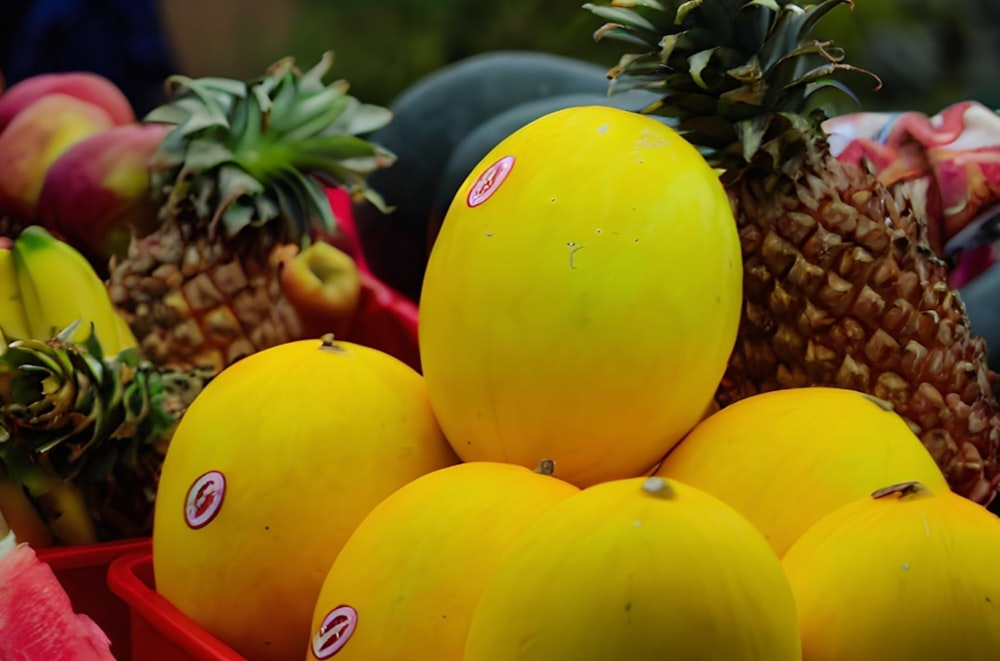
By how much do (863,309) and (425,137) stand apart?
1.08 metres

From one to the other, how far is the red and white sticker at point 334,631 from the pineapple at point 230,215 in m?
0.79

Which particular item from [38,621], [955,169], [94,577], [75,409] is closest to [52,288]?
[75,409]

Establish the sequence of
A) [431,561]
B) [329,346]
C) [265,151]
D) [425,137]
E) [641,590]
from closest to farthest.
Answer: [641,590] < [431,561] < [329,346] < [265,151] < [425,137]

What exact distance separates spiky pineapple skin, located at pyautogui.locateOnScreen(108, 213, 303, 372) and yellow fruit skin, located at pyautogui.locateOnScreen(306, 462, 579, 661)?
0.82m

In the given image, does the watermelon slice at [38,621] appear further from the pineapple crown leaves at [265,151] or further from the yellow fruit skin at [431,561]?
the pineapple crown leaves at [265,151]

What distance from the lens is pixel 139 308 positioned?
60.3 inches

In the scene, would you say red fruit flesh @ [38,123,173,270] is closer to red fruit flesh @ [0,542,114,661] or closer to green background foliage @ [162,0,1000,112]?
red fruit flesh @ [0,542,114,661]

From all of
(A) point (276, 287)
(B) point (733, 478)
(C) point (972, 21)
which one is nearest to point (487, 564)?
(B) point (733, 478)

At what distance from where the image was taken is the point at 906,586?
626 millimetres

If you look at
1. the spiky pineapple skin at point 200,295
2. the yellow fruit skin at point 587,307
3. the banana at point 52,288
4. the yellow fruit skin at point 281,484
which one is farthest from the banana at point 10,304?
the yellow fruit skin at point 587,307

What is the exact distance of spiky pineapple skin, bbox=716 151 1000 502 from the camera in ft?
3.44

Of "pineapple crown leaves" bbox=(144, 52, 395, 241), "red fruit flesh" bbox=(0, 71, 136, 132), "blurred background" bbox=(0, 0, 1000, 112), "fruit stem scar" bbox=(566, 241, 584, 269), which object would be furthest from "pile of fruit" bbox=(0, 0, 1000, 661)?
"blurred background" bbox=(0, 0, 1000, 112)

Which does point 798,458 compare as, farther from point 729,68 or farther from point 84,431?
point 84,431

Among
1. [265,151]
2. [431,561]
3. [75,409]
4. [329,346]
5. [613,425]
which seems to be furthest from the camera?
[265,151]
